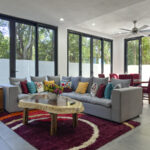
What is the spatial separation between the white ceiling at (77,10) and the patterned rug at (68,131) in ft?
9.32

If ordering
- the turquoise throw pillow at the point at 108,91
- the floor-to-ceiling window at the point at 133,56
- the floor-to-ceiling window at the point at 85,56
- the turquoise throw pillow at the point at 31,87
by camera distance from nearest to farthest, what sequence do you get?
1. the turquoise throw pillow at the point at 108,91
2. the turquoise throw pillow at the point at 31,87
3. the floor-to-ceiling window at the point at 85,56
4. the floor-to-ceiling window at the point at 133,56

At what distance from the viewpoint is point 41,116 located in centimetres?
345

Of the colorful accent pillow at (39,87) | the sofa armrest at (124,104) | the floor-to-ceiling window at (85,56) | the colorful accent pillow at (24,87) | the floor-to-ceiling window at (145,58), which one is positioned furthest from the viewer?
the floor-to-ceiling window at (145,58)

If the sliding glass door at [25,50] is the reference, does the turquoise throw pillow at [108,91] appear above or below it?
below

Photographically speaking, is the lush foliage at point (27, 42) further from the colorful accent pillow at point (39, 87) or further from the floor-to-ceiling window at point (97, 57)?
the floor-to-ceiling window at point (97, 57)

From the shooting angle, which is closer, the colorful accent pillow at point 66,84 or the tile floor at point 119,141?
the tile floor at point 119,141

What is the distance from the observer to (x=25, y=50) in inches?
202

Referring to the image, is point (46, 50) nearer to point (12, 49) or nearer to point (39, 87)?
point (12, 49)

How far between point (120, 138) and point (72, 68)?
4466 mm

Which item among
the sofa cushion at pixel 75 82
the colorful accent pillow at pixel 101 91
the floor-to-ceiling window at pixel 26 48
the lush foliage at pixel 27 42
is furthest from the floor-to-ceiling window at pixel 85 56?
the colorful accent pillow at pixel 101 91

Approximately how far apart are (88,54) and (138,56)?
279cm

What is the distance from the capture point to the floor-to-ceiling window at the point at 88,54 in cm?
654

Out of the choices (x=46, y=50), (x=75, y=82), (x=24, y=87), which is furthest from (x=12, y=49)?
(x=75, y=82)

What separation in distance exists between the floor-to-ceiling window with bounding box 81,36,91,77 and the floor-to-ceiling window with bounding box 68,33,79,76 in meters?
0.38
